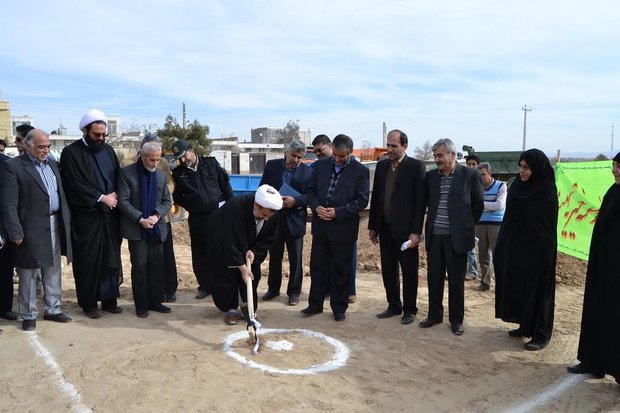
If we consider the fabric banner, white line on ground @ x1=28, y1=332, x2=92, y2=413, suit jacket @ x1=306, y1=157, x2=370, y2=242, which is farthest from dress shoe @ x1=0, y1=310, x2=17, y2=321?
the fabric banner

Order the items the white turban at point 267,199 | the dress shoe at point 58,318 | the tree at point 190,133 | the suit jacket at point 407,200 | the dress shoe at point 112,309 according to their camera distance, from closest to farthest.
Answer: the white turban at point 267,199, the dress shoe at point 58,318, the suit jacket at point 407,200, the dress shoe at point 112,309, the tree at point 190,133

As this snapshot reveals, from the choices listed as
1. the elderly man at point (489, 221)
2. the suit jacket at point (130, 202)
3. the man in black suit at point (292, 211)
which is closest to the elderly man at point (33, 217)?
the suit jacket at point (130, 202)

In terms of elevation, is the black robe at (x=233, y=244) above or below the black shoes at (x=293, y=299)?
above

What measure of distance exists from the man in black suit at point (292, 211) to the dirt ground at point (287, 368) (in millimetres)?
552

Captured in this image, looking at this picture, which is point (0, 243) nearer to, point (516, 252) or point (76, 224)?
point (76, 224)

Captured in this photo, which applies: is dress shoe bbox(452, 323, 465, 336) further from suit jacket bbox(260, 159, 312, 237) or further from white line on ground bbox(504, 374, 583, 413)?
suit jacket bbox(260, 159, 312, 237)

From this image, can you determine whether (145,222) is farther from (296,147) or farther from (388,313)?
(388,313)

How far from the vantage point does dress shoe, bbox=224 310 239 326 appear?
5.27 meters

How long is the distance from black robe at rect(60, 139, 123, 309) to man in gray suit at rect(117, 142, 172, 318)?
18 centimetres

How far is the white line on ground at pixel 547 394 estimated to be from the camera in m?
3.60

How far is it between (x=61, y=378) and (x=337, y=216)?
9.49 ft

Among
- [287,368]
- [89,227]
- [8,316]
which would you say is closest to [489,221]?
[287,368]

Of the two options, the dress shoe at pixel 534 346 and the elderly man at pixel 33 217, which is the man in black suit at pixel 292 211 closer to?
the elderly man at pixel 33 217

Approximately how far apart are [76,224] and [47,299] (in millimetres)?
811
